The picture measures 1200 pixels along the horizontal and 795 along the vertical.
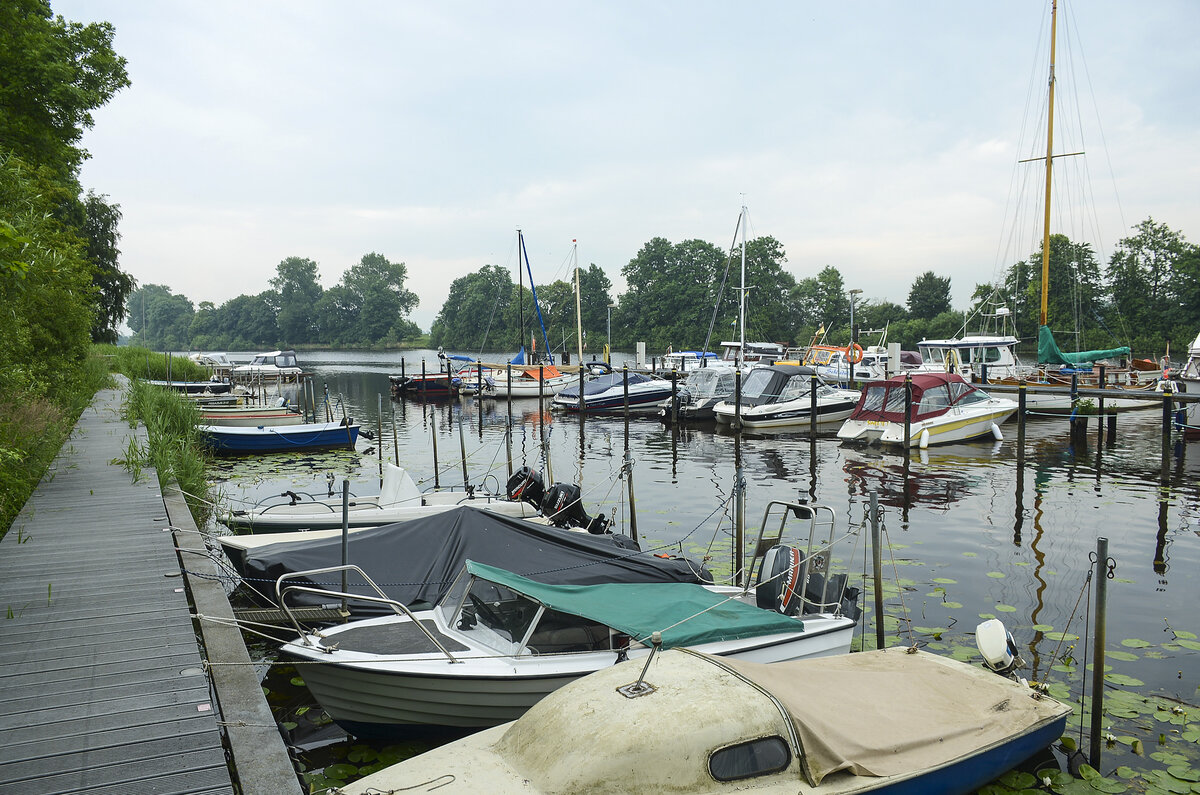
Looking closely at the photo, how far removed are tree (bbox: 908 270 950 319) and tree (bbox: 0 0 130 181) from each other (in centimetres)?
8975

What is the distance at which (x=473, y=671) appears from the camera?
7.08m

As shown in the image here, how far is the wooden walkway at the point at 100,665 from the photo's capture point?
4.63 m

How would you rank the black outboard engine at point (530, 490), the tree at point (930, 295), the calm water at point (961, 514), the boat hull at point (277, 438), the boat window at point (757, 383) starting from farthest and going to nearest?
the tree at point (930, 295), the boat window at point (757, 383), the boat hull at point (277, 438), the black outboard engine at point (530, 490), the calm water at point (961, 514)

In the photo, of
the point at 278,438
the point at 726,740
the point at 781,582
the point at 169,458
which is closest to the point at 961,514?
the point at 781,582

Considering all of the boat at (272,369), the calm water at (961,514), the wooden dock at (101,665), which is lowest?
the calm water at (961,514)

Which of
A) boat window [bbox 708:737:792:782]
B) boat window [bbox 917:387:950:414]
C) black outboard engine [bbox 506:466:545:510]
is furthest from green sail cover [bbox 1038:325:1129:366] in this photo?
boat window [bbox 708:737:792:782]

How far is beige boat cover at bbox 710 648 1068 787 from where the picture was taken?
5.64m

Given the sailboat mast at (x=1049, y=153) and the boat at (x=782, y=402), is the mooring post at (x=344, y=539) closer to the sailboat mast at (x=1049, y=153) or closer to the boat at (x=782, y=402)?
the boat at (x=782, y=402)

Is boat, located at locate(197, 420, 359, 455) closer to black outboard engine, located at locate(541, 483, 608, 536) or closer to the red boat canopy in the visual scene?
black outboard engine, located at locate(541, 483, 608, 536)

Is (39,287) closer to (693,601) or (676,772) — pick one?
(693,601)

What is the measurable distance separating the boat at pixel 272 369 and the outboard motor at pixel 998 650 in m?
57.7

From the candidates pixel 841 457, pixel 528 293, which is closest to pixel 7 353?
pixel 841 457

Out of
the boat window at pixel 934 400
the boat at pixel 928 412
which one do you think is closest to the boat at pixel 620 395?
the boat at pixel 928 412

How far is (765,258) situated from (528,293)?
4285cm
